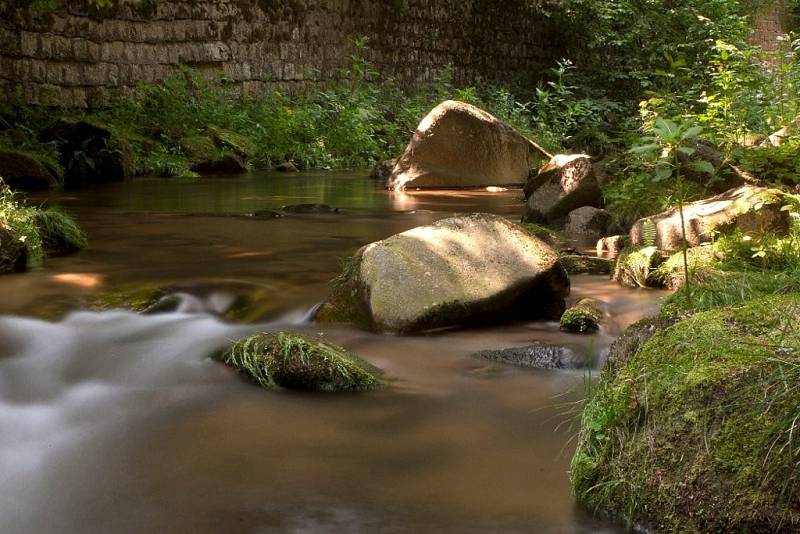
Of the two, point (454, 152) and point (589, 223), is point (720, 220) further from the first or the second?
point (454, 152)

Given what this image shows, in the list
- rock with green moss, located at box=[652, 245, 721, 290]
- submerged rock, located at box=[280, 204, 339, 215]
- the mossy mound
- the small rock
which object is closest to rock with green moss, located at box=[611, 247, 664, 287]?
rock with green moss, located at box=[652, 245, 721, 290]

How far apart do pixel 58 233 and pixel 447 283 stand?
290 cm

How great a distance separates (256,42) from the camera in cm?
1681

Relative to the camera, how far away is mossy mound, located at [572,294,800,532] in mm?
2098

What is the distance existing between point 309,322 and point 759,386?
8.67 feet

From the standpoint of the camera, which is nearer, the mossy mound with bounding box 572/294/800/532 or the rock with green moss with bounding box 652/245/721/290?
the mossy mound with bounding box 572/294/800/532

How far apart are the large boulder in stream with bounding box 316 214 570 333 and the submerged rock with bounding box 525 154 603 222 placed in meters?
3.04

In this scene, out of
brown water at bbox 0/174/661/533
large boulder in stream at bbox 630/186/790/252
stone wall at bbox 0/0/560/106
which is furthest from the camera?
stone wall at bbox 0/0/560/106

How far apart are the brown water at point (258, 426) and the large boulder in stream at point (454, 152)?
608 centimetres

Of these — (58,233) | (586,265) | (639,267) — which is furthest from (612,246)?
(58,233)

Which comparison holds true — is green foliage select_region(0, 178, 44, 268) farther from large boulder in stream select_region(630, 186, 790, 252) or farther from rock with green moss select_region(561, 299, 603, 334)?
large boulder in stream select_region(630, 186, 790, 252)

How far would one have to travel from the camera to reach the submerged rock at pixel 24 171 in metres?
10.0

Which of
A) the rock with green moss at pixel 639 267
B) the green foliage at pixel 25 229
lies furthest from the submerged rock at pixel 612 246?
the green foliage at pixel 25 229

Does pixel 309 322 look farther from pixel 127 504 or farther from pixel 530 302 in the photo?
pixel 127 504
